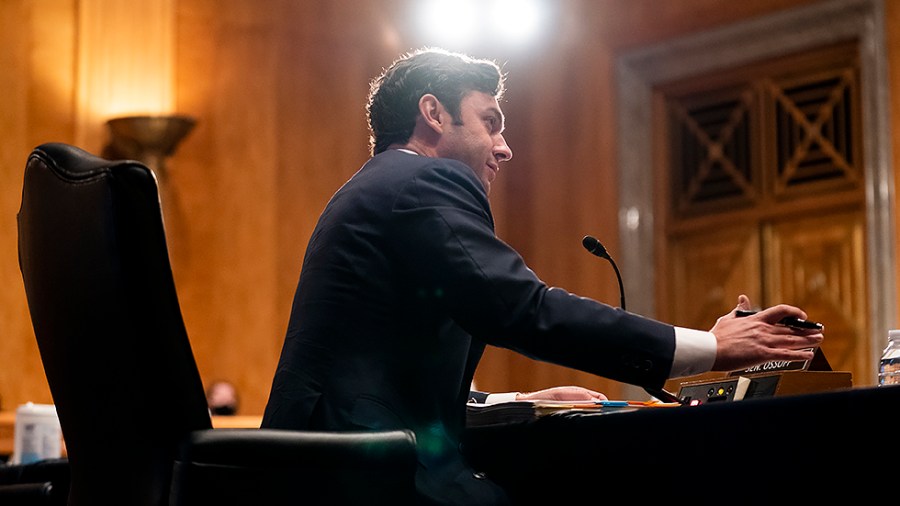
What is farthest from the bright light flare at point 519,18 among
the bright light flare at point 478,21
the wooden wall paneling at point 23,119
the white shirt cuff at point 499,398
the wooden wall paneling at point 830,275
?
the white shirt cuff at point 499,398

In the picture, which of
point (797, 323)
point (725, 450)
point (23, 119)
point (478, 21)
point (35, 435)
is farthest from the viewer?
point (478, 21)

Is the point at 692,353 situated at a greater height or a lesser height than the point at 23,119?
lesser

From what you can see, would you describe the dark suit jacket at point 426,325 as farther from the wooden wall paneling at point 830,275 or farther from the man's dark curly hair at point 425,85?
the wooden wall paneling at point 830,275

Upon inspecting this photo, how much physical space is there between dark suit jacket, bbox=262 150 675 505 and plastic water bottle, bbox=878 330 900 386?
1.67 feet

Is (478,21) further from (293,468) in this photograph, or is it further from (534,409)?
(293,468)

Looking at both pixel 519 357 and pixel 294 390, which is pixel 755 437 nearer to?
pixel 294 390

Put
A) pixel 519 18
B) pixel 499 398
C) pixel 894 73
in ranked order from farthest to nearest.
Result: pixel 519 18 < pixel 894 73 < pixel 499 398

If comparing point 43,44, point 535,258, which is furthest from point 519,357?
point 43,44

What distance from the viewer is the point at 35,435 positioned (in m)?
3.71

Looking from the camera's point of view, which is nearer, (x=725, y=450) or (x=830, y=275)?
(x=725, y=450)

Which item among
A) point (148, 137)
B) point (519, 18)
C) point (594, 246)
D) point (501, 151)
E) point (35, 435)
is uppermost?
point (519, 18)

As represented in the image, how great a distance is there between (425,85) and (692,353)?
28.6 inches

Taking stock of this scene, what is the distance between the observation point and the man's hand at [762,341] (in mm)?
2020

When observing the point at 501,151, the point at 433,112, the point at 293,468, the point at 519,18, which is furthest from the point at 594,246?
the point at 519,18
